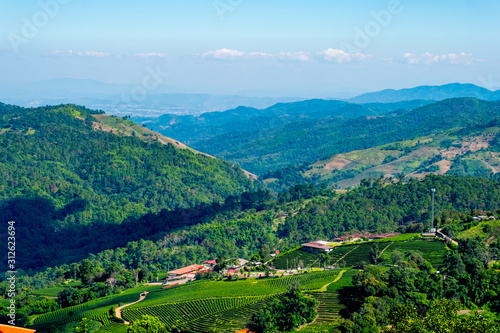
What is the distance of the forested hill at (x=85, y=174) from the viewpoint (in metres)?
135

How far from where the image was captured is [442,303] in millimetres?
31016

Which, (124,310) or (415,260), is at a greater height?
(415,260)

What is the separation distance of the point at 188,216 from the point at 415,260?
7351 cm

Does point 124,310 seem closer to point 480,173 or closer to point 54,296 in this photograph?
point 54,296

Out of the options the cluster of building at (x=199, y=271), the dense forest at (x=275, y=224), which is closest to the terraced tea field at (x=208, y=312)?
the cluster of building at (x=199, y=271)

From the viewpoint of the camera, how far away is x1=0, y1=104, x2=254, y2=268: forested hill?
134625 mm

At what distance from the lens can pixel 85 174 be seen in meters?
160

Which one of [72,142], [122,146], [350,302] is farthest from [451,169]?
[350,302]

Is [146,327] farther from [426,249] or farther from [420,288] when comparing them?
[426,249]

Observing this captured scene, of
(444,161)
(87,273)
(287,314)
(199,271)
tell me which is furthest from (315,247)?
(444,161)

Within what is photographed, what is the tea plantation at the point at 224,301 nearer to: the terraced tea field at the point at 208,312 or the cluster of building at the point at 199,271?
the terraced tea field at the point at 208,312

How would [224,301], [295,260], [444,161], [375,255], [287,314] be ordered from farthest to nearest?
[444,161] < [295,260] < [375,255] < [224,301] < [287,314]

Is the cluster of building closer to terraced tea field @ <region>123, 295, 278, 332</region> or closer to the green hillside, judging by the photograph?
terraced tea field @ <region>123, 295, 278, 332</region>

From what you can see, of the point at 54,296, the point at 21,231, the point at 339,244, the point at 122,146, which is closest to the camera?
the point at 54,296
